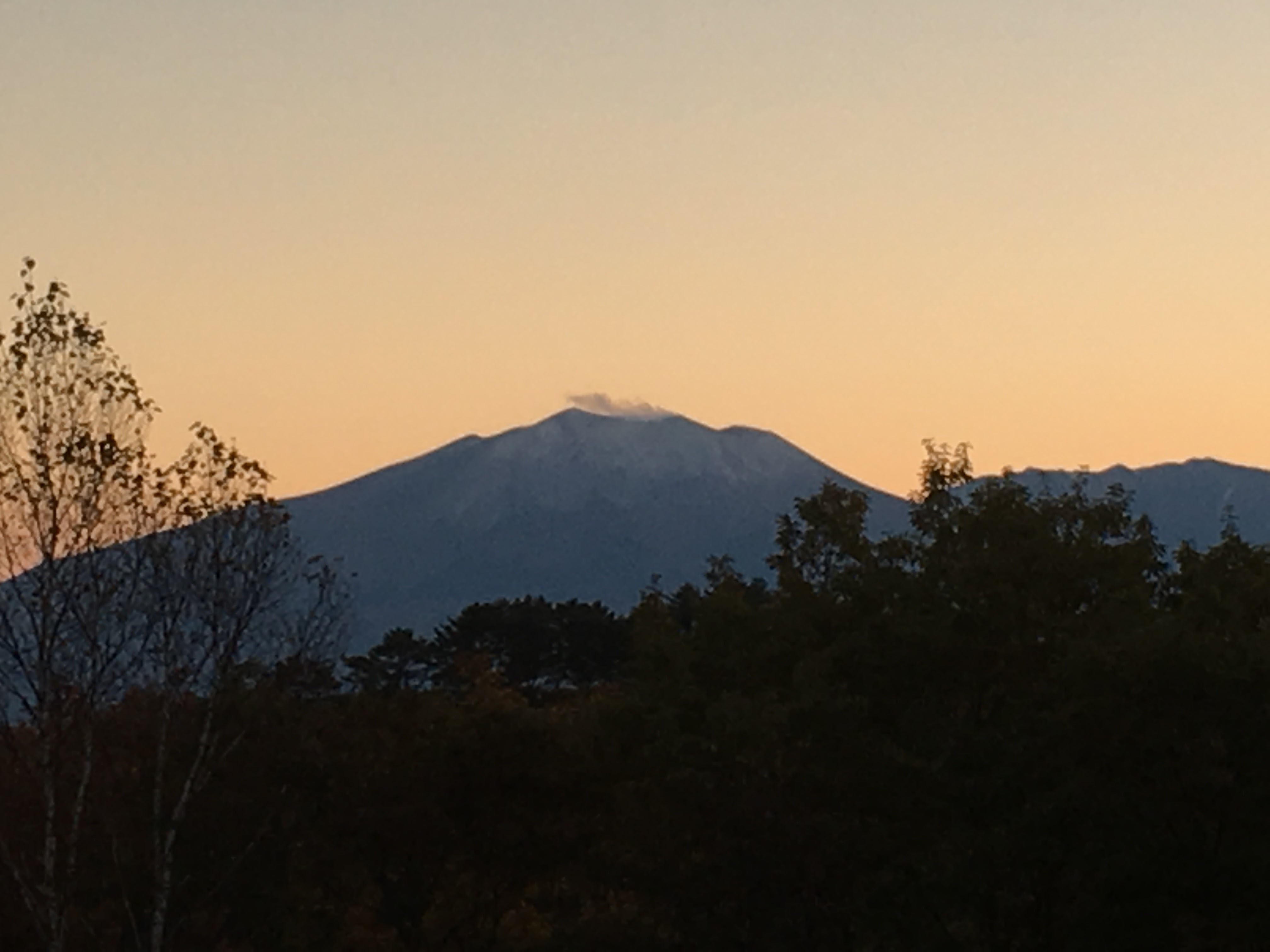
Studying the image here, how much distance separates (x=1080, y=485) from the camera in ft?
128

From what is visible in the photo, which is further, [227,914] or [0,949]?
[227,914]

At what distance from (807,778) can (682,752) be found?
3.06m

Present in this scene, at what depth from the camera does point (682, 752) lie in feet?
124

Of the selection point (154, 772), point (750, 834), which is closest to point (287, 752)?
point (154, 772)

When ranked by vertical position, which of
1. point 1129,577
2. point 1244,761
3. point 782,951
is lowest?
point 782,951

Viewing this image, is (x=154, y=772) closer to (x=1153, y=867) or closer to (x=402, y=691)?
(x=402, y=691)

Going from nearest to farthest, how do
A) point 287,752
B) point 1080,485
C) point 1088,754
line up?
point 1088,754 < point 1080,485 < point 287,752

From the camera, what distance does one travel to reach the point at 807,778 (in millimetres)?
35531

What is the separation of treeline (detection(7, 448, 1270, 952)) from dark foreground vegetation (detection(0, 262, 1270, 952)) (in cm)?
7

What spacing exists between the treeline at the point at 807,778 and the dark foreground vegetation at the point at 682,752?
0.25 ft

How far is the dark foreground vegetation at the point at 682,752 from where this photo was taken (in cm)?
3122

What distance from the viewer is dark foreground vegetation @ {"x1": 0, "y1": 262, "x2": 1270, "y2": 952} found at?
31219mm

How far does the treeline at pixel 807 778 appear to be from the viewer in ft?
101

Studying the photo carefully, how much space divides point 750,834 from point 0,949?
50.4 ft
